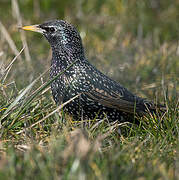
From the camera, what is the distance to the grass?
2.16m

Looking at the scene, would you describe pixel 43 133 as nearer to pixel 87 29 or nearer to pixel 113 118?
pixel 113 118

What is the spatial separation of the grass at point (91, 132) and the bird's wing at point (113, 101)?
0.17 m

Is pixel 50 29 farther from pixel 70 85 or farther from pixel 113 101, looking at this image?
pixel 113 101

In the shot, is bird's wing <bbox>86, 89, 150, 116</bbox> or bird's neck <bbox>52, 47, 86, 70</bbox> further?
bird's neck <bbox>52, 47, 86, 70</bbox>

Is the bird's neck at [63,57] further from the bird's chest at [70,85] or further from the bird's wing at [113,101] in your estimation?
the bird's wing at [113,101]

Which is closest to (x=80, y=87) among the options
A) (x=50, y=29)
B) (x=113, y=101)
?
(x=113, y=101)

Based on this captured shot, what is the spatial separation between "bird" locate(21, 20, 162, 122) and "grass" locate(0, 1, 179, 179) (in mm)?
130

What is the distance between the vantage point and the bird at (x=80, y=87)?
3551 mm

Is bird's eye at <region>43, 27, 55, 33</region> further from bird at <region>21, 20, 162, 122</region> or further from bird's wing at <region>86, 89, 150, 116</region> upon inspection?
bird's wing at <region>86, 89, 150, 116</region>

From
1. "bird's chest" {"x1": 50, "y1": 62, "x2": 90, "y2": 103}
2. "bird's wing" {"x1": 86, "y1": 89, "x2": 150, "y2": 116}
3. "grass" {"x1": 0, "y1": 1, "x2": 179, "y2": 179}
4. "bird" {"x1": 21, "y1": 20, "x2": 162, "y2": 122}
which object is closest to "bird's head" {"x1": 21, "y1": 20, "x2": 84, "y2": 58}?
"bird" {"x1": 21, "y1": 20, "x2": 162, "y2": 122}

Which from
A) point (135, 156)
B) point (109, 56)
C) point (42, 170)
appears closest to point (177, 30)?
point (109, 56)

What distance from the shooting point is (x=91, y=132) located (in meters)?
3.12

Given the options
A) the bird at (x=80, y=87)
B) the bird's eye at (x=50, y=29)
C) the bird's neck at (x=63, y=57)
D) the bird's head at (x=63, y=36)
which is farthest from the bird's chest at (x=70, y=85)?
the bird's eye at (x=50, y=29)

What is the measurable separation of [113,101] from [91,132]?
0.65 metres
